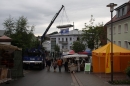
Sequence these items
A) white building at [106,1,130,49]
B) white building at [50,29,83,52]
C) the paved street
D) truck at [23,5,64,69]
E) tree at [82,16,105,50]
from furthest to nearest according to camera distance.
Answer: white building at [50,29,83,52] < tree at [82,16,105,50] < truck at [23,5,64,69] < white building at [106,1,130,49] < the paved street

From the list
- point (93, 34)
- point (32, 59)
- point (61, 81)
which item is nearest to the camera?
point (61, 81)

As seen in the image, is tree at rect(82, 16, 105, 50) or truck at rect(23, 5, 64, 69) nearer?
truck at rect(23, 5, 64, 69)

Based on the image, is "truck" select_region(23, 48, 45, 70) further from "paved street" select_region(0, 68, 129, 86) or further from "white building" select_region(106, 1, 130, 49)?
"white building" select_region(106, 1, 130, 49)

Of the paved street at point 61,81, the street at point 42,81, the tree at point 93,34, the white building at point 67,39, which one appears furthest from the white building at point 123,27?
the white building at point 67,39

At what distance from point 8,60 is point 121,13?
20046 millimetres

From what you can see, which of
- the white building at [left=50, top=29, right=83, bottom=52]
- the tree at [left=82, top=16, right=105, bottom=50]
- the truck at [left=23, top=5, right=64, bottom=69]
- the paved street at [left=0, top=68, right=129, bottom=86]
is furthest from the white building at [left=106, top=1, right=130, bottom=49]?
the white building at [left=50, top=29, right=83, bottom=52]

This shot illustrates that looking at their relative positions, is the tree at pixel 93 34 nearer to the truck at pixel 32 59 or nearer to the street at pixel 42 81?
the truck at pixel 32 59

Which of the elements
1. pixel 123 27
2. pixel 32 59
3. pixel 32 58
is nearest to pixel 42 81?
pixel 32 59

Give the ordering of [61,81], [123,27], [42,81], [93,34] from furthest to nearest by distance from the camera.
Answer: [93,34] < [123,27] < [61,81] < [42,81]

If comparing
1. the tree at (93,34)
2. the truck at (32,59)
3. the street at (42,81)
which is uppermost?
the tree at (93,34)

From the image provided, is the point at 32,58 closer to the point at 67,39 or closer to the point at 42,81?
the point at 42,81

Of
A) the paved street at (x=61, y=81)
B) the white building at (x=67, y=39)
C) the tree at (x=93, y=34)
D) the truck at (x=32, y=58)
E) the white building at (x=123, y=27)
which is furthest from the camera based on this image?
the white building at (x=67, y=39)

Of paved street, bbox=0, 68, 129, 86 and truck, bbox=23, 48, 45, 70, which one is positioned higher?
truck, bbox=23, 48, 45, 70

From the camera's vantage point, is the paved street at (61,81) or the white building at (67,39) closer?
the paved street at (61,81)
